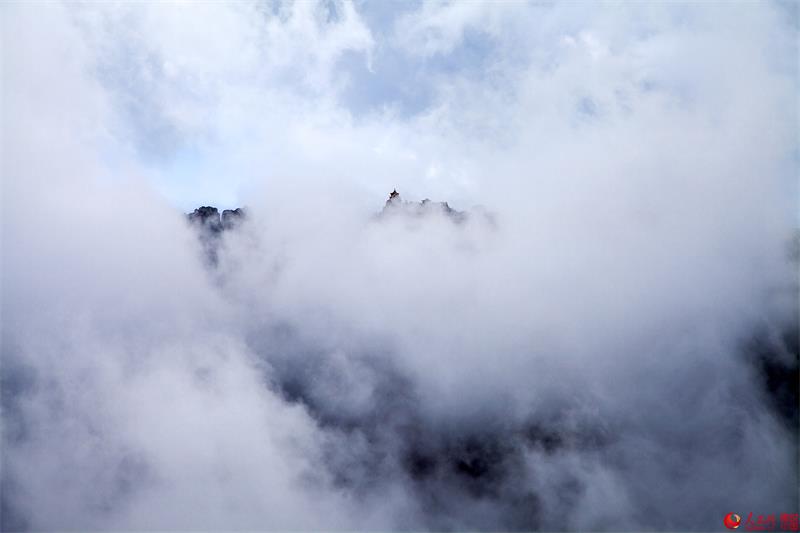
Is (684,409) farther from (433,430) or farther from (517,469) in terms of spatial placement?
(433,430)

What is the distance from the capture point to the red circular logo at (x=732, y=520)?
39.7 meters

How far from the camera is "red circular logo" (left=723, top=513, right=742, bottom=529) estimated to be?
39.7 meters

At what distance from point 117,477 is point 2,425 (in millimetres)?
20524

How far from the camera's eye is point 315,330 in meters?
86.6

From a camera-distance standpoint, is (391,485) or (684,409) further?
(391,485)

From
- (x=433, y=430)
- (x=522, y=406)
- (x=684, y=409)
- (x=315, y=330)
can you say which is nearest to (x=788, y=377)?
(x=684, y=409)

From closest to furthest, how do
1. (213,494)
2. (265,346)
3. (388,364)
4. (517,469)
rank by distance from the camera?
(517,469), (213,494), (388,364), (265,346)

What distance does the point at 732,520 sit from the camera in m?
40.4

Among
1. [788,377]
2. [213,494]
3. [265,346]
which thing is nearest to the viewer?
[788,377]

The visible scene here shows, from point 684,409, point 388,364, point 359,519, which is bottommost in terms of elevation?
point 359,519

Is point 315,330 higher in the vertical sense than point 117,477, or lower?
higher

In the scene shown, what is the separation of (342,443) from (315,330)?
1025 inches

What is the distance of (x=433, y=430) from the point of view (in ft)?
204

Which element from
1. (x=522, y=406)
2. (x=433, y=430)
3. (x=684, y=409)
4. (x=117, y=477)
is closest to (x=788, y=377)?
(x=684, y=409)
